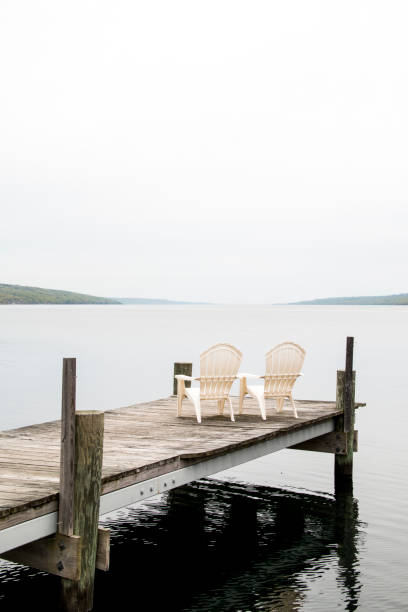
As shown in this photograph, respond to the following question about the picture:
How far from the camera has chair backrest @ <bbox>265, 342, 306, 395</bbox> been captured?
1105 centimetres

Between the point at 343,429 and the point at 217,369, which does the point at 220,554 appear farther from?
the point at 343,429

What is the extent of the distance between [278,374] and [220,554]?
3024 mm

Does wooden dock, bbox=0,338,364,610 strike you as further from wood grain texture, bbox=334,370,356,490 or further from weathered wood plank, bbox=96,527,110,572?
wood grain texture, bbox=334,370,356,490

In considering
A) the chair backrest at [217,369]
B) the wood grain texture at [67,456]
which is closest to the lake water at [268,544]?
the wood grain texture at [67,456]

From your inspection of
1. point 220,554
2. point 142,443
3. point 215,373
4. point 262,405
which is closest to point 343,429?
point 262,405

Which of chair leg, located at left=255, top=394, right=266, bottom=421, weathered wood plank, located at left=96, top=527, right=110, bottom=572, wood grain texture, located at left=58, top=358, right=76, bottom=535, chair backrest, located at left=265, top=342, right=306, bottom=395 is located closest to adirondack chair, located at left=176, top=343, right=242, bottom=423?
chair leg, located at left=255, top=394, right=266, bottom=421

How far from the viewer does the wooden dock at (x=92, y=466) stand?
19.6ft

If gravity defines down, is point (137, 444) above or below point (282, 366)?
below

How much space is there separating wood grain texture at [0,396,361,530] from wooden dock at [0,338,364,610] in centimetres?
1

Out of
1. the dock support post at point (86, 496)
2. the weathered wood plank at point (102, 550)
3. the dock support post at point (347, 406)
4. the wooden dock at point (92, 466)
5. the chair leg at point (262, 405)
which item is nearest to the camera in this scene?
the wooden dock at point (92, 466)

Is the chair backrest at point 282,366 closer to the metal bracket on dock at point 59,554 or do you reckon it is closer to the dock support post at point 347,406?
the dock support post at point 347,406

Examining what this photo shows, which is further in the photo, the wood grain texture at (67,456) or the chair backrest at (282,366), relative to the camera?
the chair backrest at (282,366)

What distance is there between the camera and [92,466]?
6164 mm

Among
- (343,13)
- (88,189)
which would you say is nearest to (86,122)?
(88,189)
